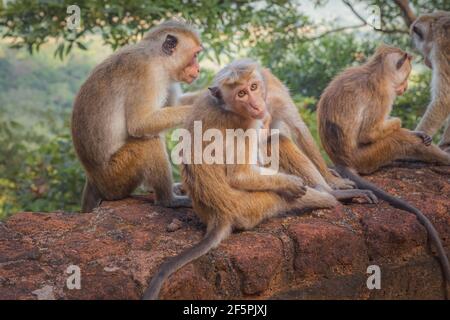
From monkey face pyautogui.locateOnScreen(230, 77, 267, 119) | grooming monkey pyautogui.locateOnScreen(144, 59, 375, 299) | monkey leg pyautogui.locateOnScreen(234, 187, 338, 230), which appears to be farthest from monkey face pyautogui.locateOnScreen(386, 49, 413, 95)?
monkey face pyautogui.locateOnScreen(230, 77, 267, 119)

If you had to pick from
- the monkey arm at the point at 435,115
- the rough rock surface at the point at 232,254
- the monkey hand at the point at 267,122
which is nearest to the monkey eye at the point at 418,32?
the monkey arm at the point at 435,115

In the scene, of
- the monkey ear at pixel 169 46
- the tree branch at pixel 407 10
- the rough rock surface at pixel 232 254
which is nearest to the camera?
the rough rock surface at pixel 232 254

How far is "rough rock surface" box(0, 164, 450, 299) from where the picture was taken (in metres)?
3.04

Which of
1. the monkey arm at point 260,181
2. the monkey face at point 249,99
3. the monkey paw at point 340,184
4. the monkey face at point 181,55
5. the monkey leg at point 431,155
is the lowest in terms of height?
the monkey paw at point 340,184

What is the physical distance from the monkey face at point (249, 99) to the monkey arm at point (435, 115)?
2.26 metres

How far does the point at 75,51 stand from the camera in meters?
10.7

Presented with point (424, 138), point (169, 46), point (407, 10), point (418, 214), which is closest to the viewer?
point (418, 214)

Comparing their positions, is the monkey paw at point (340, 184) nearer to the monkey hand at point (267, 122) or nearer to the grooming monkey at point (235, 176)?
the monkey hand at point (267, 122)

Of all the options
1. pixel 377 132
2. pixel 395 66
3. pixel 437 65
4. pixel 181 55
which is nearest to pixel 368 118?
pixel 377 132

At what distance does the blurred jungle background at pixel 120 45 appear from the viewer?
636cm

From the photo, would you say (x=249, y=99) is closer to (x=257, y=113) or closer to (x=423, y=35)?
(x=257, y=113)

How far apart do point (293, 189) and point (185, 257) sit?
2.61ft

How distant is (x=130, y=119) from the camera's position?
4.13 meters

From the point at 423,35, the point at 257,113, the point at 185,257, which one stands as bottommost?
the point at 185,257
